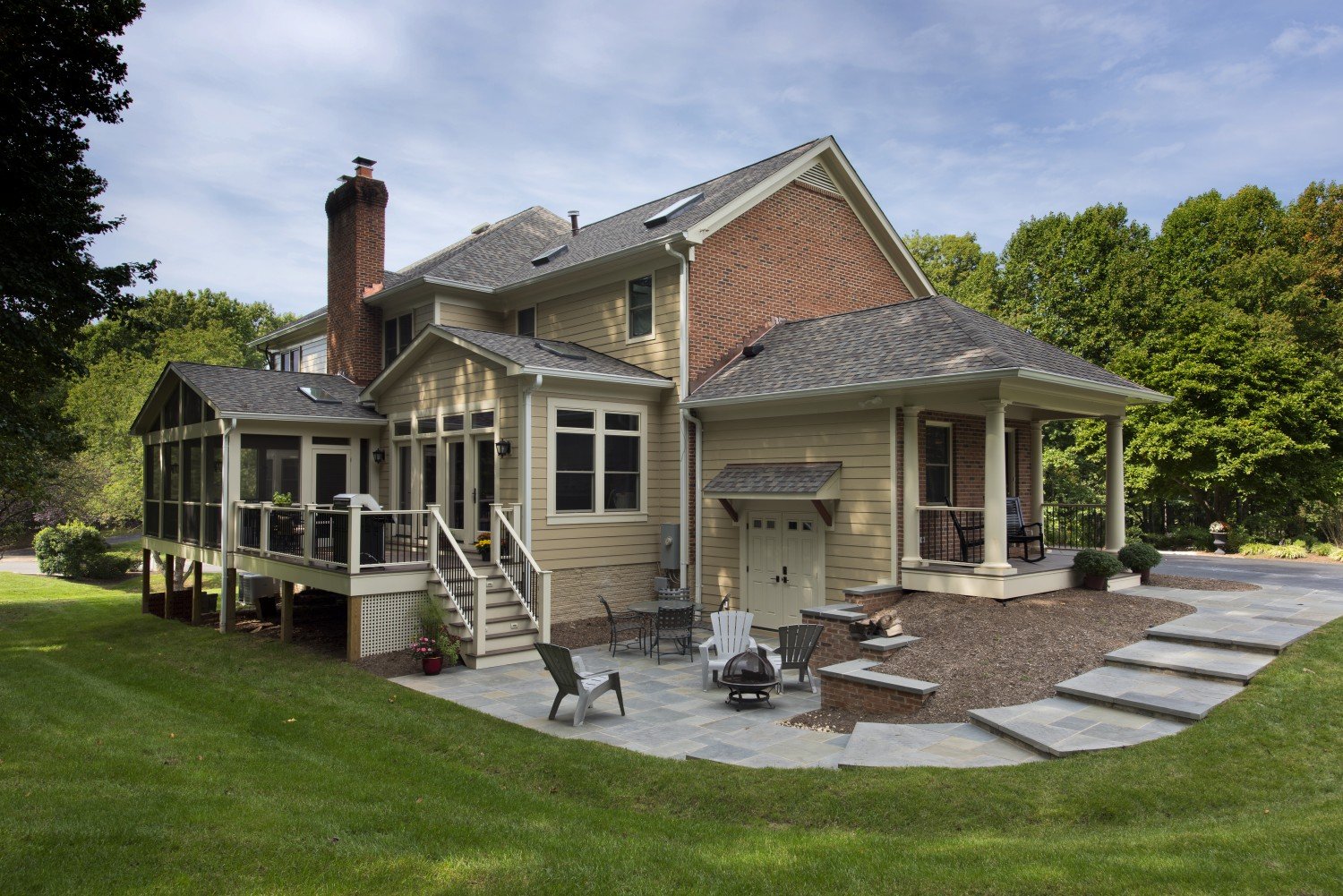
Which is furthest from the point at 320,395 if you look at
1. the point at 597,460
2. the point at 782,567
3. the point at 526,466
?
the point at 782,567

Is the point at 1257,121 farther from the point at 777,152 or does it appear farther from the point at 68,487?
the point at 68,487

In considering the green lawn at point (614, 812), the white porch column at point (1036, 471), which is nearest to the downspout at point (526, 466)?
the green lawn at point (614, 812)

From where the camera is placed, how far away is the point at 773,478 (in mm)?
13055

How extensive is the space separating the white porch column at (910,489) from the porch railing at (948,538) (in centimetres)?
20

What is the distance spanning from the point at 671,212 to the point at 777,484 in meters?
6.98

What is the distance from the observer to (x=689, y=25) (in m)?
13.7

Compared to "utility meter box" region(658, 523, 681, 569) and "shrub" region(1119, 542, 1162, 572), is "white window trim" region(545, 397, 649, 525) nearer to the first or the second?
"utility meter box" region(658, 523, 681, 569)

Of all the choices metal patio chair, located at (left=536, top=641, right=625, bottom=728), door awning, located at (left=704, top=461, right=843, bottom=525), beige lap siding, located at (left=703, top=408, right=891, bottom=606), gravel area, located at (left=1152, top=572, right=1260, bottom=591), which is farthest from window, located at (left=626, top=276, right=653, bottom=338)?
gravel area, located at (left=1152, top=572, right=1260, bottom=591)

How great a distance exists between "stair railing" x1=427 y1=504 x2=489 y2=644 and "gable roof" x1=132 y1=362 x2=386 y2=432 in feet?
18.8

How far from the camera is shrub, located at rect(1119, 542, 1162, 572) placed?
42.2ft

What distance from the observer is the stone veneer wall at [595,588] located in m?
13.7

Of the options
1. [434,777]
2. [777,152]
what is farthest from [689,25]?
[434,777]

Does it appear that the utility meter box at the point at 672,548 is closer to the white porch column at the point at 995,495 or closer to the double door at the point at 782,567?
the double door at the point at 782,567

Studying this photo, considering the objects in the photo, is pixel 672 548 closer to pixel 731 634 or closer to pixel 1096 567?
pixel 731 634
